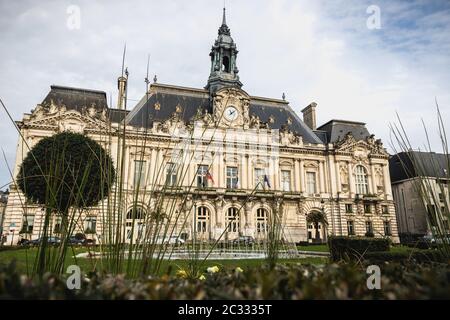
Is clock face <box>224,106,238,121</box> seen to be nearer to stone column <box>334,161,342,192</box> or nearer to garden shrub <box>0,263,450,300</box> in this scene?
stone column <box>334,161,342,192</box>

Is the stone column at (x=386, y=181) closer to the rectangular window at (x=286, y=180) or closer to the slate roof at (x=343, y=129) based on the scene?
the slate roof at (x=343, y=129)

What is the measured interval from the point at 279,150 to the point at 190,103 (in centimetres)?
1017

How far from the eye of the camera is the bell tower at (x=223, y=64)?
3484 centimetres

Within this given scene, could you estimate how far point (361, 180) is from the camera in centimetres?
3519

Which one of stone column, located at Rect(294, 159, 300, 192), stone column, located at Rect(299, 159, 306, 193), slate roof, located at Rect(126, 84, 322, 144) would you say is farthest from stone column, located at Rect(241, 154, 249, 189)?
stone column, located at Rect(299, 159, 306, 193)

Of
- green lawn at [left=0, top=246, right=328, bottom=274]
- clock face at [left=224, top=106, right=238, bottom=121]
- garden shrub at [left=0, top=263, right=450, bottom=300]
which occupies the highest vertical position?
clock face at [left=224, top=106, right=238, bottom=121]

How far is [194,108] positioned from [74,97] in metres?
11.2

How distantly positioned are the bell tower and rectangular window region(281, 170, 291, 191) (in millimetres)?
10172

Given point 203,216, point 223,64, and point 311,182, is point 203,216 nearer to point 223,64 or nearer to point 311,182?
point 311,182

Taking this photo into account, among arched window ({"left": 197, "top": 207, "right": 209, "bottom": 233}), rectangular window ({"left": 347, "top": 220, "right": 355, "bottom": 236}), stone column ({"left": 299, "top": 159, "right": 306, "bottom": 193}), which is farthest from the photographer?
stone column ({"left": 299, "top": 159, "right": 306, "bottom": 193})

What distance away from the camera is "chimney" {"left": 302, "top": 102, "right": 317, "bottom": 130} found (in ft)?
133

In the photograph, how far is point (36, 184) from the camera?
21141 mm
